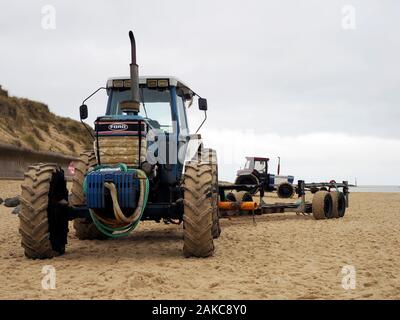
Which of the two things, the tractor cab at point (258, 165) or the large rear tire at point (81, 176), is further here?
the tractor cab at point (258, 165)

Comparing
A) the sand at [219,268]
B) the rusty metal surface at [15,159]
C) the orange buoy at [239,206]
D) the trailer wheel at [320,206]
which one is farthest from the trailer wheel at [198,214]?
the rusty metal surface at [15,159]

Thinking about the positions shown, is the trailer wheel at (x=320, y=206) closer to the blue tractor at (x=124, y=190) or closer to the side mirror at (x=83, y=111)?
the blue tractor at (x=124, y=190)

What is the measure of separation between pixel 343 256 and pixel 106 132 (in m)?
3.82

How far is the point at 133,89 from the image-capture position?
7.33 meters

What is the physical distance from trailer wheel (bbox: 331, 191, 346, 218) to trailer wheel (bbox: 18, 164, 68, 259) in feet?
28.3

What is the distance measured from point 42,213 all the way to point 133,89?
7.47ft

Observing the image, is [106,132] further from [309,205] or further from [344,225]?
[309,205]

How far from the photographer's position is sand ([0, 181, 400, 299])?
4.90 meters

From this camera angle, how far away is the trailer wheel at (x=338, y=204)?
13.5m

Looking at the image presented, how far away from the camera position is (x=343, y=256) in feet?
23.1

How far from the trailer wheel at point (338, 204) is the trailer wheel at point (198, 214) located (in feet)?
25.3

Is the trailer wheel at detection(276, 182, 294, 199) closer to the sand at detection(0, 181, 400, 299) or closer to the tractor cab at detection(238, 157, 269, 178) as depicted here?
the tractor cab at detection(238, 157, 269, 178)

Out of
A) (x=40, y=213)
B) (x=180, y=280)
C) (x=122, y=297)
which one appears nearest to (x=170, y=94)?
(x=40, y=213)

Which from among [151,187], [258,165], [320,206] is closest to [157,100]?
[151,187]
